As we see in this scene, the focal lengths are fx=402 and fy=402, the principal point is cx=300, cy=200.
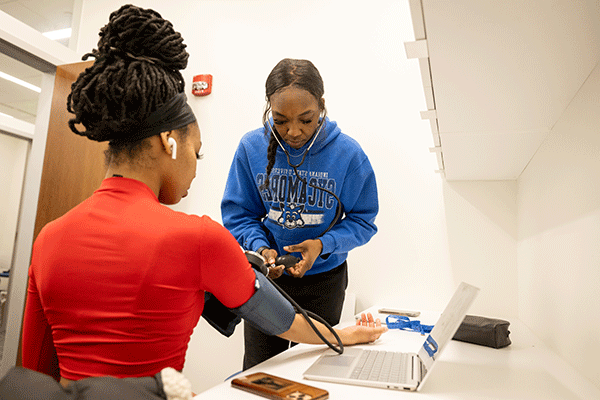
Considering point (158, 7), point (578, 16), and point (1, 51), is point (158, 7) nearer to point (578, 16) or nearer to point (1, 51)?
point (1, 51)

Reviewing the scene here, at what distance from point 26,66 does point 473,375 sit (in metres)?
2.87

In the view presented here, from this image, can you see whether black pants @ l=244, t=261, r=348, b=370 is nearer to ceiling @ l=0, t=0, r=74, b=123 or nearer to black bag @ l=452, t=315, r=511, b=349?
black bag @ l=452, t=315, r=511, b=349

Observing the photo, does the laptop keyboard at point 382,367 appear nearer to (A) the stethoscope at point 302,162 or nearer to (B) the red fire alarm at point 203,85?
(A) the stethoscope at point 302,162

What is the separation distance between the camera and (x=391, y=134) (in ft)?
6.89

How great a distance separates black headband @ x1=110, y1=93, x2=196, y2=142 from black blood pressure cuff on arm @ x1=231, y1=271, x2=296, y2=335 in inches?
12.5

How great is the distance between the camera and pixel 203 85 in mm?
2502

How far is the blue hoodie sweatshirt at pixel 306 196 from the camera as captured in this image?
127 cm

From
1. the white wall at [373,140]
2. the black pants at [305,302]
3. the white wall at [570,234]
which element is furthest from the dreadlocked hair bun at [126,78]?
the white wall at [373,140]

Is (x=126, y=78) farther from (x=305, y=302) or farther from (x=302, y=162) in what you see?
(x=305, y=302)

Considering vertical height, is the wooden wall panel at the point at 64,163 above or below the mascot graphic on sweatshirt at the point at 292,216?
above

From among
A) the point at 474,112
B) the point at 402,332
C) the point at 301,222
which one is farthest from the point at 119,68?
the point at 402,332

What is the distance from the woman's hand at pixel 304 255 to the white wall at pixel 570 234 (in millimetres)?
650

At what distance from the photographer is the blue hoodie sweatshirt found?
1268 millimetres

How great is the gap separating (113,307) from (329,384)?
40cm
